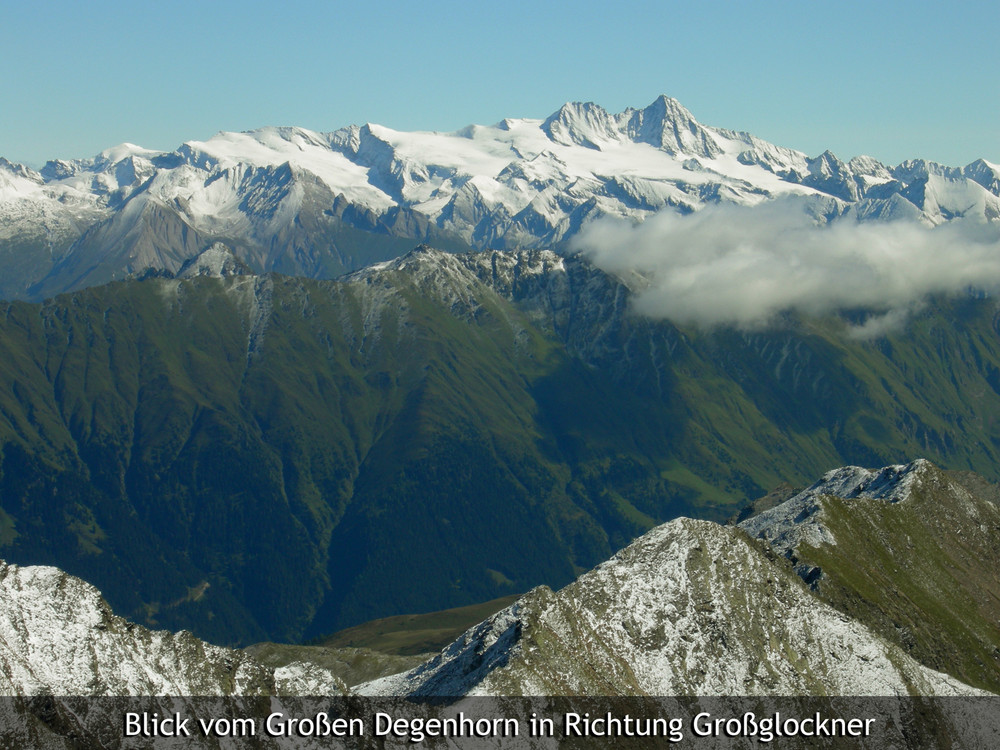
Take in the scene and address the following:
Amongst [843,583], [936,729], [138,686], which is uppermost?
[843,583]

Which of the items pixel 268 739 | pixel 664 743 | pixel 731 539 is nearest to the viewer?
pixel 268 739

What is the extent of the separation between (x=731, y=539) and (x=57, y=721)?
341 feet

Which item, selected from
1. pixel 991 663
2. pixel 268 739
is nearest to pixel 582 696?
pixel 268 739

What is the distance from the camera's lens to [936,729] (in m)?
157

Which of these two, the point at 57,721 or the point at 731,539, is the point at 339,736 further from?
the point at 731,539

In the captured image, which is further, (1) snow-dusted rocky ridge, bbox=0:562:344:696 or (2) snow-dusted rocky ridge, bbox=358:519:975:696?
(2) snow-dusted rocky ridge, bbox=358:519:975:696

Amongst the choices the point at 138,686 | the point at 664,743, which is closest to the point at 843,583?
the point at 664,743

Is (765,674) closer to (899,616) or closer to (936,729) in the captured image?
(936,729)

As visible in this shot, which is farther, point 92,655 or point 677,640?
point 677,640

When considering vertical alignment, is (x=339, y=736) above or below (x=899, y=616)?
below

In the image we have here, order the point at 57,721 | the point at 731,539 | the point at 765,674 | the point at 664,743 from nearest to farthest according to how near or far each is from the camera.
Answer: the point at 57,721, the point at 664,743, the point at 765,674, the point at 731,539

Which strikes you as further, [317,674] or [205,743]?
[317,674]

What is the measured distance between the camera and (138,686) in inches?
5015

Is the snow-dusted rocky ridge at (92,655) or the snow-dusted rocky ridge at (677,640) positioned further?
the snow-dusted rocky ridge at (677,640)
